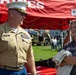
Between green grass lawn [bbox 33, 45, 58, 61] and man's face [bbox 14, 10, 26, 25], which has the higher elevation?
man's face [bbox 14, 10, 26, 25]

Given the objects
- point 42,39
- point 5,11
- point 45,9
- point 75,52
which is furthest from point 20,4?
point 42,39

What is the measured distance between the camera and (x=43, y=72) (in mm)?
4746

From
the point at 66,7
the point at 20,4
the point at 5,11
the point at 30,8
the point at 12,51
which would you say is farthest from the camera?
the point at 66,7

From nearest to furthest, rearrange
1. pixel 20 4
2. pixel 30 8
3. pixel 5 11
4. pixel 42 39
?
1. pixel 20 4
2. pixel 5 11
3. pixel 30 8
4. pixel 42 39

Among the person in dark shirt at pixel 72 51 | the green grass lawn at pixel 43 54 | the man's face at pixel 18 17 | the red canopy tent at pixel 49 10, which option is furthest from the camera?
the green grass lawn at pixel 43 54

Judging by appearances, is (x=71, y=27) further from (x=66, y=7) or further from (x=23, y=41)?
(x=66, y=7)

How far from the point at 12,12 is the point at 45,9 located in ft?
6.06

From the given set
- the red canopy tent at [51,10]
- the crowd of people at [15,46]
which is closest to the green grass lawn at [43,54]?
the red canopy tent at [51,10]

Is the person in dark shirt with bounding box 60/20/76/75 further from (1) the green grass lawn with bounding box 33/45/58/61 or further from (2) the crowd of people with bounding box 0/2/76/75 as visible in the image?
(1) the green grass lawn with bounding box 33/45/58/61

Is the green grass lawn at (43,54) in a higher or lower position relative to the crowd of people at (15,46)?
lower

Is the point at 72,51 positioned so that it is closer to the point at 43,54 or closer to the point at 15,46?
the point at 15,46

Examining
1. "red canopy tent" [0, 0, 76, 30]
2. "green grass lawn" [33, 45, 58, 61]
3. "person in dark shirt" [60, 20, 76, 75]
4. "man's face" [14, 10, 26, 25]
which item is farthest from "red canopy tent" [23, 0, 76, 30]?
"green grass lawn" [33, 45, 58, 61]

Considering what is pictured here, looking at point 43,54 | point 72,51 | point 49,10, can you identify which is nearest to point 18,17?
point 72,51

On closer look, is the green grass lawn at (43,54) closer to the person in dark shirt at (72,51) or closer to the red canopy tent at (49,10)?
the red canopy tent at (49,10)
